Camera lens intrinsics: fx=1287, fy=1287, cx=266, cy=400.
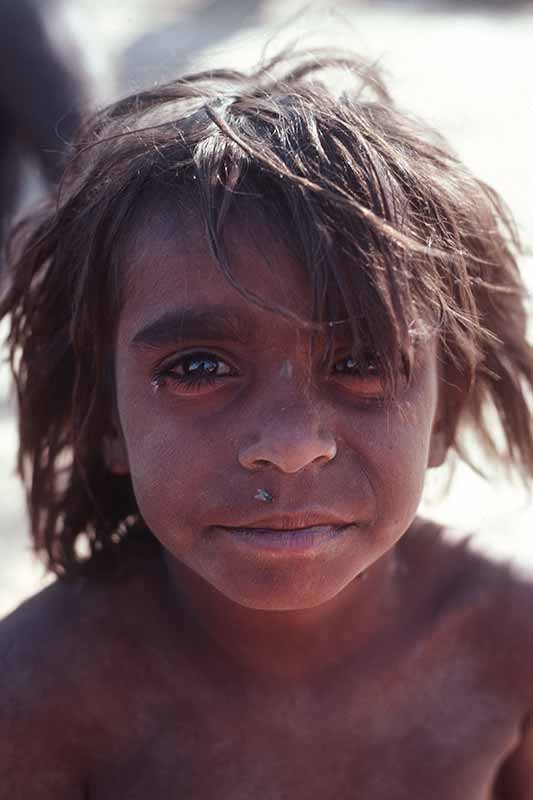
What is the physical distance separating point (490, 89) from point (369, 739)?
3.96 metres

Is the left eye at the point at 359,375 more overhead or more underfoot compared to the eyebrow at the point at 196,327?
more underfoot

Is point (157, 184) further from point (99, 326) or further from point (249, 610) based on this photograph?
point (249, 610)

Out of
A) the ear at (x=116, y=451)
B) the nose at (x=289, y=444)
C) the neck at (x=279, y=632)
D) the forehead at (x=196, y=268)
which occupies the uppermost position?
the forehead at (x=196, y=268)

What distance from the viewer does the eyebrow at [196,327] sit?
4.13 feet

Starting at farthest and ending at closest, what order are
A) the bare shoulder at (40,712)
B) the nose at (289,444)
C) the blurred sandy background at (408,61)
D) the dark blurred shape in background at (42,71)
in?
the blurred sandy background at (408,61) → the dark blurred shape in background at (42,71) → the bare shoulder at (40,712) → the nose at (289,444)

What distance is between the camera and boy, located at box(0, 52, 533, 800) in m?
1.27

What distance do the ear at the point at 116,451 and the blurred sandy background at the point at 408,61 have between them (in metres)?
0.61

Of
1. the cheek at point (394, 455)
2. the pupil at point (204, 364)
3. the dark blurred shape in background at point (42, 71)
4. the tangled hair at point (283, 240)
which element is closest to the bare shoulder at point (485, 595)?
the tangled hair at point (283, 240)

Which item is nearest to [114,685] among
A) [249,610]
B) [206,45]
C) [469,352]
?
[249,610]

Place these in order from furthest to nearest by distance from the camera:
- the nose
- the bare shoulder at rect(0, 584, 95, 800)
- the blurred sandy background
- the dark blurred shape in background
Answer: the blurred sandy background, the dark blurred shape in background, the bare shoulder at rect(0, 584, 95, 800), the nose

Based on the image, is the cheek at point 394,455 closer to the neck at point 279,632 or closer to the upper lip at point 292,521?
the upper lip at point 292,521

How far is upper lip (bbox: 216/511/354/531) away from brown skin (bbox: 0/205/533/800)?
2cm

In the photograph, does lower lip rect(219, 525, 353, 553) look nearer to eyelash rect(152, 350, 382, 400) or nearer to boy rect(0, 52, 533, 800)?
boy rect(0, 52, 533, 800)

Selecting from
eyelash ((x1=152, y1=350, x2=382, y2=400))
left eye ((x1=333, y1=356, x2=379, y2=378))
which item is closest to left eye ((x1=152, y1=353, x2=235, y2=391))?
eyelash ((x1=152, y1=350, x2=382, y2=400))
